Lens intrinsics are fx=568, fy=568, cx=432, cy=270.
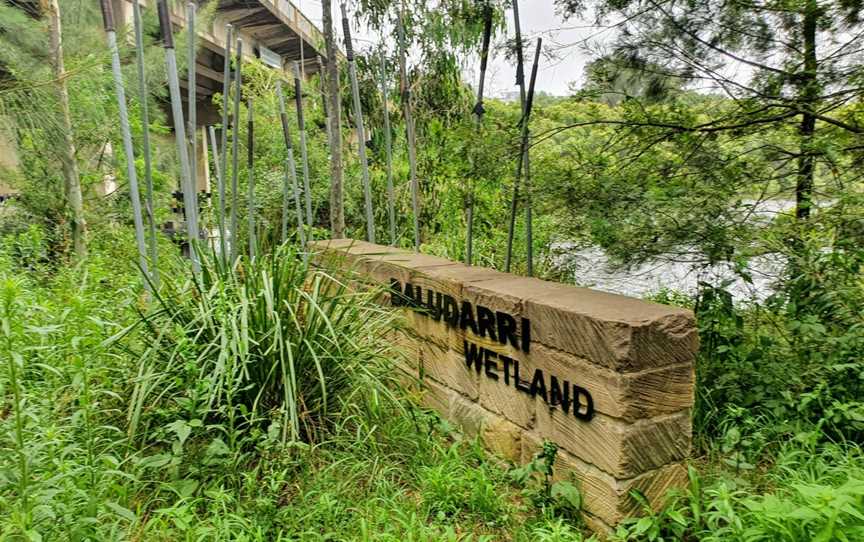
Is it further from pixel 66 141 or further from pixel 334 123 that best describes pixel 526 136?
pixel 66 141

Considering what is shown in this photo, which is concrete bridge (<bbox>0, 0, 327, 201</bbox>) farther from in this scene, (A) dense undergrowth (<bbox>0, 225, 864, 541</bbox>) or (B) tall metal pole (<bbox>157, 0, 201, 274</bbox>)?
(A) dense undergrowth (<bbox>0, 225, 864, 541</bbox>)

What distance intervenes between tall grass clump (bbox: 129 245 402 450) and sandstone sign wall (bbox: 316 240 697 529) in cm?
39

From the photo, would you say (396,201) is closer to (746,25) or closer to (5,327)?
(746,25)

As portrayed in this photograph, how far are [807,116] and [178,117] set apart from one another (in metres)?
2.93

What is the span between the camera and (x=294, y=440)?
2.00 m

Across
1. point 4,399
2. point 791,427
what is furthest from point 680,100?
point 4,399

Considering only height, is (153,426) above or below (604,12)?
below

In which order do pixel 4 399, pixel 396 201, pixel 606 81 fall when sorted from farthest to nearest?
pixel 396 201, pixel 606 81, pixel 4 399

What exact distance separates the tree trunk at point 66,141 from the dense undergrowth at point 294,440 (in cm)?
145

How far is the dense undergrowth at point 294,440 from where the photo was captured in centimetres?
165

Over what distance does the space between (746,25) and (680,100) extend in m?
0.42

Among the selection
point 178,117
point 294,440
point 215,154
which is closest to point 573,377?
point 294,440

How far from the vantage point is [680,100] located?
283cm

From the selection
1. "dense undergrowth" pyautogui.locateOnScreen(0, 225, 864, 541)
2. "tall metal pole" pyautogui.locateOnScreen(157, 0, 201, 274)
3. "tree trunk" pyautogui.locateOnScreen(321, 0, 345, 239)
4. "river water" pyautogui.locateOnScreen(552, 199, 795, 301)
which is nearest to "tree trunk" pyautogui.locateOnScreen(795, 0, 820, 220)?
"river water" pyautogui.locateOnScreen(552, 199, 795, 301)
